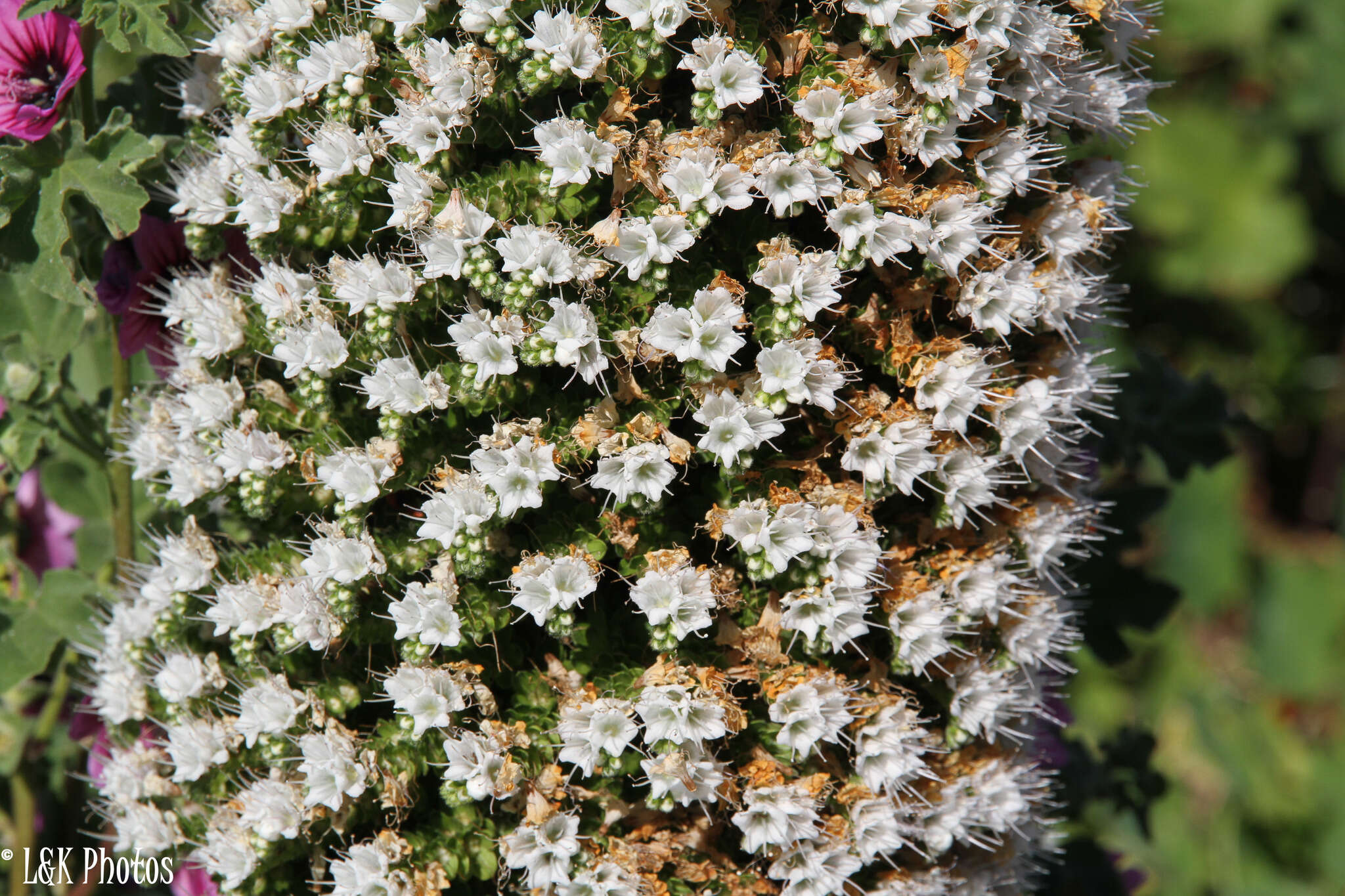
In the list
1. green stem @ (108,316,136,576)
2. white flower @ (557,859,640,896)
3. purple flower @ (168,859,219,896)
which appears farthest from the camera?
green stem @ (108,316,136,576)

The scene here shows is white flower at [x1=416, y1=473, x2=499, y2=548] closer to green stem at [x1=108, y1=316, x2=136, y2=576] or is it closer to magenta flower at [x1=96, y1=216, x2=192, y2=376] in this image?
magenta flower at [x1=96, y1=216, x2=192, y2=376]

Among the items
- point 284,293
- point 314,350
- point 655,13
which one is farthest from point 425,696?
point 655,13

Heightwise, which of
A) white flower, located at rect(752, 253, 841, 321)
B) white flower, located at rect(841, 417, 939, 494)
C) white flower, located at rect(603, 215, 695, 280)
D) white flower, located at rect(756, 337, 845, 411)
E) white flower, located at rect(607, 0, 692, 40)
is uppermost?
white flower, located at rect(607, 0, 692, 40)

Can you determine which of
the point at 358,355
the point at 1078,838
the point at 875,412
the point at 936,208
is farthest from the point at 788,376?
the point at 1078,838

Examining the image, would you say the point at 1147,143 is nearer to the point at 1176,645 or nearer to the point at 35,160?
the point at 1176,645

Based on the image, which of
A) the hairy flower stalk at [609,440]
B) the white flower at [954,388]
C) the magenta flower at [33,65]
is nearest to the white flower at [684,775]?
the hairy flower stalk at [609,440]

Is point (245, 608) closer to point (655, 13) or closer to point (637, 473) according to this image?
point (637, 473)

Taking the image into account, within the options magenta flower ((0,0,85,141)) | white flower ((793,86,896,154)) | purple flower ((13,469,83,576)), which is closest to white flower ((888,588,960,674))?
white flower ((793,86,896,154))
